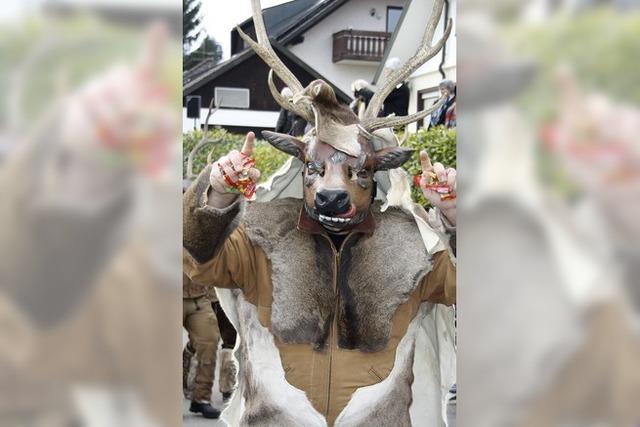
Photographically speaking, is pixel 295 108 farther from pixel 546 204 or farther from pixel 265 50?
pixel 546 204

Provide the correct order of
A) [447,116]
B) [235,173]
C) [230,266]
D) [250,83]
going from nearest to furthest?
[235,173] → [230,266] → [447,116] → [250,83]

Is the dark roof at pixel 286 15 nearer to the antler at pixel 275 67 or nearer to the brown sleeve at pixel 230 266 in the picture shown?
the antler at pixel 275 67

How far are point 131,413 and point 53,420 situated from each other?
0.13 m

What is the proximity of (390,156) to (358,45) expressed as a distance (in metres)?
18.5

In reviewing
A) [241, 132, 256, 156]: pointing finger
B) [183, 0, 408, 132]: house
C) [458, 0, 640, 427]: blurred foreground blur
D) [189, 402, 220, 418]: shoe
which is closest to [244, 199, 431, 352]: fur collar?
[241, 132, 256, 156]: pointing finger

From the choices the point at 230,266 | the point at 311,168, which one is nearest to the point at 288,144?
the point at 311,168

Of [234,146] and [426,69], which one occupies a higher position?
[426,69]

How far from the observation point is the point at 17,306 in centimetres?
151

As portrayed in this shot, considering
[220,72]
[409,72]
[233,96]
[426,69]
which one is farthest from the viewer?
[233,96]

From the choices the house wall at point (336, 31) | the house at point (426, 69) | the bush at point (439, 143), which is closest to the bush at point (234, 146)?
the bush at point (439, 143)

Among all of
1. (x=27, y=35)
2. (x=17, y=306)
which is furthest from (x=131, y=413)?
(x=27, y=35)

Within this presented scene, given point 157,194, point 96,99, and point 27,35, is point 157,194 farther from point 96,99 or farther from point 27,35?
point 27,35

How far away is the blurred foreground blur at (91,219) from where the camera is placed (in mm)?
1477

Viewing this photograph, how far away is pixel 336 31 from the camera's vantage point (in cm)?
2266
